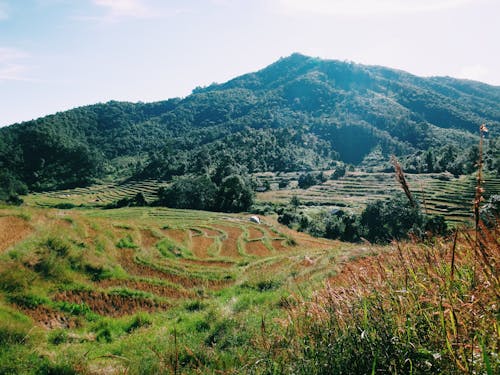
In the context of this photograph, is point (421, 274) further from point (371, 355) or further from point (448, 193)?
point (448, 193)

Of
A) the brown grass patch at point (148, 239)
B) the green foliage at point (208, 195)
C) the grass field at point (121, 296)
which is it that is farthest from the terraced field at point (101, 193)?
the grass field at point (121, 296)

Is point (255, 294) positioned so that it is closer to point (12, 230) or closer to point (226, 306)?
point (226, 306)

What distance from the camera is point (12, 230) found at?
1556 cm

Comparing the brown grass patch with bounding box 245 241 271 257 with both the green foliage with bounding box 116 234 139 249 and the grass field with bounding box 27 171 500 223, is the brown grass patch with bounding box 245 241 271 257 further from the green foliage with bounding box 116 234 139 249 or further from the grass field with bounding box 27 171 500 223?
the grass field with bounding box 27 171 500 223

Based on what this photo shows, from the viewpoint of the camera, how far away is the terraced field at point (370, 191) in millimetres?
62366

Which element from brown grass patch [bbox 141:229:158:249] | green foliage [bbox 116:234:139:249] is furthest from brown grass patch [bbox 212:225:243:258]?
green foliage [bbox 116:234:139:249]

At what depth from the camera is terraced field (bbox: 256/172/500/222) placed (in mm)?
62366

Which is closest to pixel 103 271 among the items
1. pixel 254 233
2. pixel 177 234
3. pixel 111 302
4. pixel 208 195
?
pixel 111 302

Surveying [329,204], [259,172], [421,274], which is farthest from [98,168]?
[421,274]

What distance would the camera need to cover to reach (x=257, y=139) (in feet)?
589

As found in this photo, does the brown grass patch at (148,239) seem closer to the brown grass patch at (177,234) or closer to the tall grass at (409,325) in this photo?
the brown grass patch at (177,234)

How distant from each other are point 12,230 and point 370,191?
94.9m

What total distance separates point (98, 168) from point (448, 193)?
13268 centimetres

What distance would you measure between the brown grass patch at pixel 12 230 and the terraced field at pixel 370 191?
56207 millimetres
